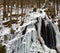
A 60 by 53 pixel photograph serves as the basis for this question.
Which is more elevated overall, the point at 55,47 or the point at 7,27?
the point at 7,27

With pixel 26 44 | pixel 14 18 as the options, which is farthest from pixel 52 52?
pixel 14 18

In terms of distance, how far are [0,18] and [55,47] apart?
675 centimetres

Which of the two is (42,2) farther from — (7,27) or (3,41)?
(3,41)

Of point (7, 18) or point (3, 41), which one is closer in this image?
point (3, 41)

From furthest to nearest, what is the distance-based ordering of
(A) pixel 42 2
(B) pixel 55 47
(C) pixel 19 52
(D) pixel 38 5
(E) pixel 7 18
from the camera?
(A) pixel 42 2 < (D) pixel 38 5 < (E) pixel 7 18 < (B) pixel 55 47 < (C) pixel 19 52

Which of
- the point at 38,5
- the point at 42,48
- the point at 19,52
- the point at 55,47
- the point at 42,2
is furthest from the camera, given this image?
the point at 42,2

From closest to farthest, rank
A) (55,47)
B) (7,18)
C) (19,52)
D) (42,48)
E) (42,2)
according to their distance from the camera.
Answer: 1. (19,52)
2. (42,48)
3. (55,47)
4. (7,18)
5. (42,2)

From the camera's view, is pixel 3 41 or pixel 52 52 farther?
pixel 52 52

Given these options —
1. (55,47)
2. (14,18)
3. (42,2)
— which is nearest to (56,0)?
(42,2)

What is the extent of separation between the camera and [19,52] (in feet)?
60.7

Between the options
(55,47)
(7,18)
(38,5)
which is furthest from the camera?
(38,5)

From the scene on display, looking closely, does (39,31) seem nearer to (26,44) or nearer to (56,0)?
(26,44)

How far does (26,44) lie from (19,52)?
81 centimetres

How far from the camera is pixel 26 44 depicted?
18766 mm
